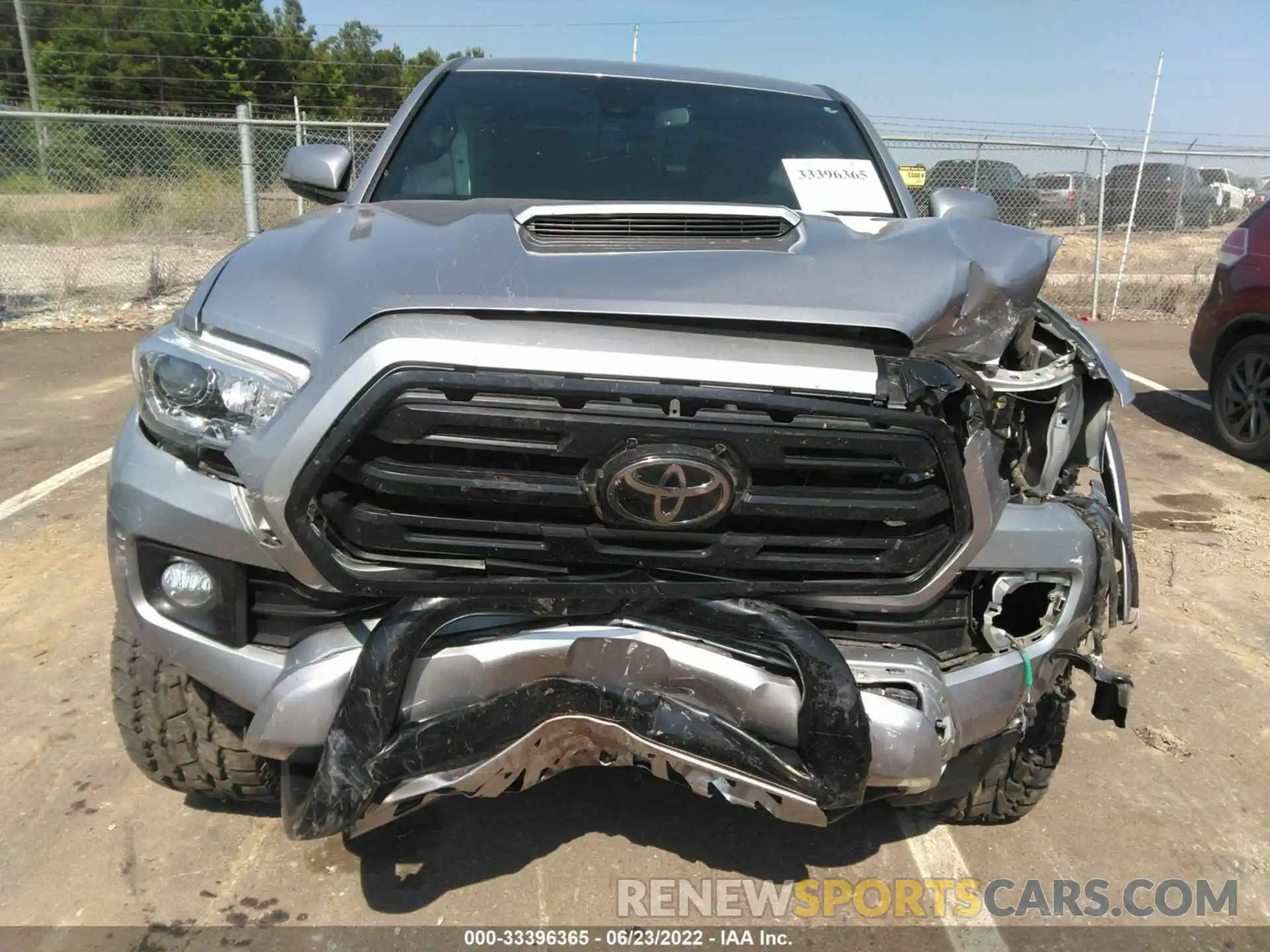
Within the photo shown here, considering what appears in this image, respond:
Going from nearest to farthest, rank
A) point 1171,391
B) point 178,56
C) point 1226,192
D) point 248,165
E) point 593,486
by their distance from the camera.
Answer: point 593,486 < point 1171,391 < point 248,165 < point 1226,192 < point 178,56

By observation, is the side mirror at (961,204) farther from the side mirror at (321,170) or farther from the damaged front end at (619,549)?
the side mirror at (321,170)

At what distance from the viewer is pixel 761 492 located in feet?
5.92

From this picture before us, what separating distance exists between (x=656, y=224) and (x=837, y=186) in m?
1.23

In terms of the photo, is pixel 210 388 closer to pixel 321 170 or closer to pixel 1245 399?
pixel 321 170

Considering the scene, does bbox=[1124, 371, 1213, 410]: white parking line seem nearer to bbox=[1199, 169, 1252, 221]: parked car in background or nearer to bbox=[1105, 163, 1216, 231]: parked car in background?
bbox=[1105, 163, 1216, 231]: parked car in background

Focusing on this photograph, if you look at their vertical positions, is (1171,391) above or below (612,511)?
below

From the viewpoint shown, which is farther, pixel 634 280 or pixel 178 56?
pixel 178 56

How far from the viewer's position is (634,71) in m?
3.55

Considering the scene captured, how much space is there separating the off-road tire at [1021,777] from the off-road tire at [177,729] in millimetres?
1770

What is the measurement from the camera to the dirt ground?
7.37ft

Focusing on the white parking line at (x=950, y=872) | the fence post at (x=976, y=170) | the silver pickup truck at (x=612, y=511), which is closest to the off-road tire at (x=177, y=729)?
the silver pickup truck at (x=612, y=511)

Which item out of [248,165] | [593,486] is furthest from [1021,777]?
[248,165]

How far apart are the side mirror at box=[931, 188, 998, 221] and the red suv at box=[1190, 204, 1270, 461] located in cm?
387

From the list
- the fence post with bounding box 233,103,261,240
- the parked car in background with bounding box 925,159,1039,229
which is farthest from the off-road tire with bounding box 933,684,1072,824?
the parked car in background with bounding box 925,159,1039,229
